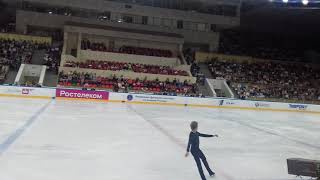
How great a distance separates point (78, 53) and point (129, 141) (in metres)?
26.6

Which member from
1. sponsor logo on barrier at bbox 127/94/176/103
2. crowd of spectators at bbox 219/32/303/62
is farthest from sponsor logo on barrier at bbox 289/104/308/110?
crowd of spectators at bbox 219/32/303/62

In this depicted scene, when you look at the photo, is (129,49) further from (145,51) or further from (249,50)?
(249,50)

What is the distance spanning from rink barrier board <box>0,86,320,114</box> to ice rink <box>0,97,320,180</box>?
6797 millimetres

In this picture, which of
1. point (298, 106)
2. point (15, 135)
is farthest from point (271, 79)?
point (15, 135)

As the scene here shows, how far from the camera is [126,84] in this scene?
31.2 metres

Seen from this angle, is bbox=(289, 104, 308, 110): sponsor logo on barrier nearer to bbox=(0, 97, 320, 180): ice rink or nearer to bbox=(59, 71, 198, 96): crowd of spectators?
bbox=(59, 71, 198, 96): crowd of spectators

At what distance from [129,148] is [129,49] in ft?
97.5

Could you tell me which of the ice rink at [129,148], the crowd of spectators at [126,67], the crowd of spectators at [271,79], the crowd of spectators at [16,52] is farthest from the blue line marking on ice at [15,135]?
the crowd of spectators at [271,79]

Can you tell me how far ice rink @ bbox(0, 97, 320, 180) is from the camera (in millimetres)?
7465

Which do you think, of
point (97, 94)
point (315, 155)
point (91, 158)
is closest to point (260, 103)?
point (97, 94)

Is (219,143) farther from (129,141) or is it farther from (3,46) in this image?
(3,46)

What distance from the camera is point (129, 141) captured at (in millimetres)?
10852

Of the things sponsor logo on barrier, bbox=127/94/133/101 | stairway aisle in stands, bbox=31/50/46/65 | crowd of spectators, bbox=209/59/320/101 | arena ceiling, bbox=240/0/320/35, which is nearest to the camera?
sponsor logo on barrier, bbox=127/94/133/101

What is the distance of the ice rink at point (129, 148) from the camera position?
7465 millimetres
